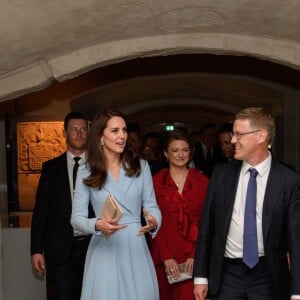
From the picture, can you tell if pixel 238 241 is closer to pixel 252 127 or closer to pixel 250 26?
pixel 252 127

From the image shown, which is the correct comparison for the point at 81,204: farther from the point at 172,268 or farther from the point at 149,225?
the point at 172,268

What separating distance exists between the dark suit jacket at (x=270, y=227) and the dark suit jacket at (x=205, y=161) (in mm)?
3197

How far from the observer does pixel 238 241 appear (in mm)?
3422

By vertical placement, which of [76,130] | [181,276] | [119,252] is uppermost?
[76,130]

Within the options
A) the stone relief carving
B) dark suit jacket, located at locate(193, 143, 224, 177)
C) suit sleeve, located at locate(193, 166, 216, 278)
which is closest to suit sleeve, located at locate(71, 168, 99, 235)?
suit sleeve, located at locate(193, 166, 216, 278)

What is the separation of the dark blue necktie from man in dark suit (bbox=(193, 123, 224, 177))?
11.1ft

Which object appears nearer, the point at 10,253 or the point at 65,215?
the point at 65,215

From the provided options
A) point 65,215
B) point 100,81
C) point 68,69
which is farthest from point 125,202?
point 100,81

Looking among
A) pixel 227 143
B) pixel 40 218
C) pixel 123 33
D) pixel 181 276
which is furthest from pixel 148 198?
pixel 227 143

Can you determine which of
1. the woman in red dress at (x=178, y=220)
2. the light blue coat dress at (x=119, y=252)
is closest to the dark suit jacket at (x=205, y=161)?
the woman in red dress at (x=178, y=220)

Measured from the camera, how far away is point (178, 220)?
4.39 m

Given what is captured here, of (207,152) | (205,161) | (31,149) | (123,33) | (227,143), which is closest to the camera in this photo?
(123,33)

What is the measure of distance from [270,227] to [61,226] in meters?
1.78

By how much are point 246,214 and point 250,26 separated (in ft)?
6.92
